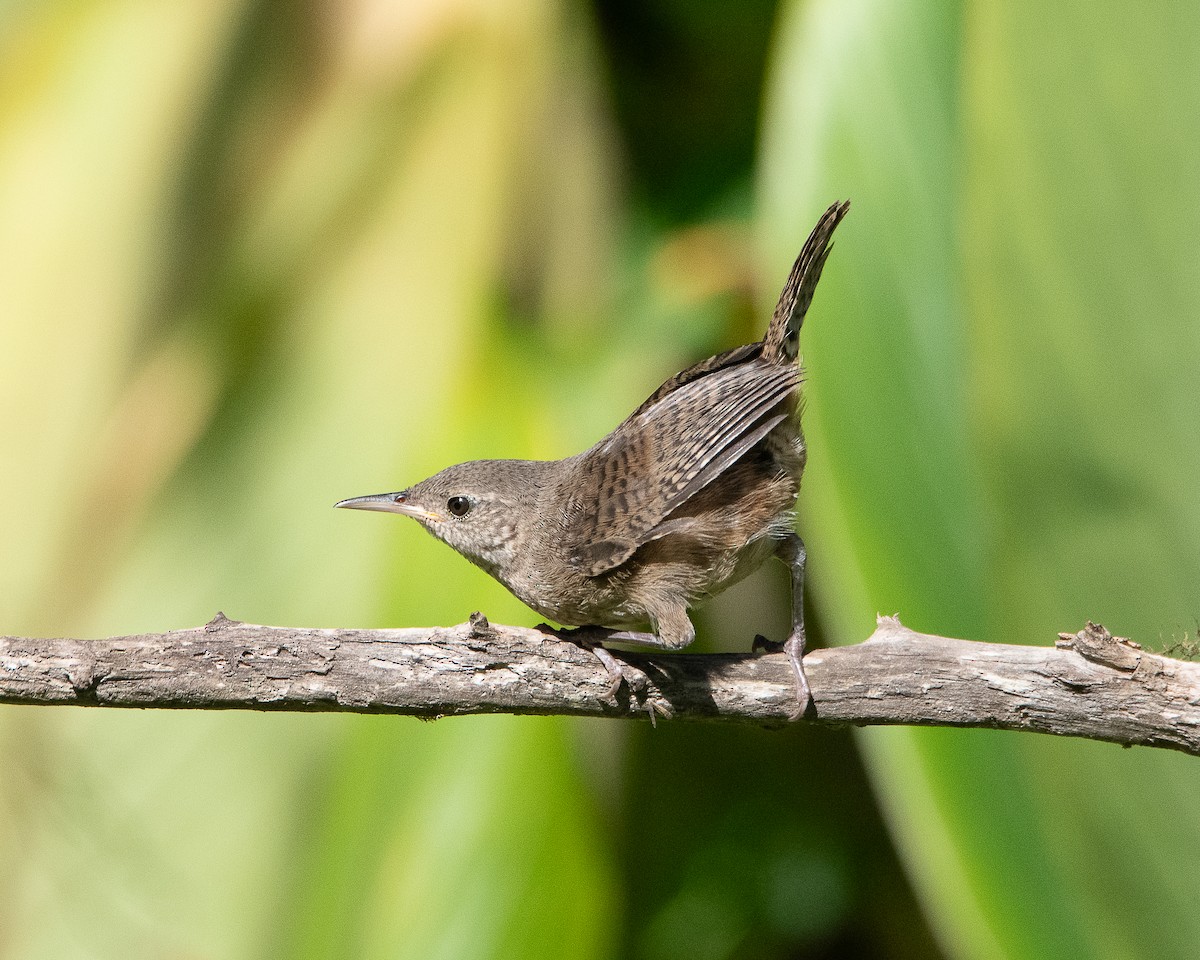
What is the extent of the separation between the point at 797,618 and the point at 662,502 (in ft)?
1.44

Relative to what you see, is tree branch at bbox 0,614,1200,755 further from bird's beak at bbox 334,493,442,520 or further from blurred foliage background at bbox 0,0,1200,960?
bird's beak at bbox 334,493,442,520

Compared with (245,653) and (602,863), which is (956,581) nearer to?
(602,863)

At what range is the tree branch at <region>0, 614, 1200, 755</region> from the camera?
213 centimetres

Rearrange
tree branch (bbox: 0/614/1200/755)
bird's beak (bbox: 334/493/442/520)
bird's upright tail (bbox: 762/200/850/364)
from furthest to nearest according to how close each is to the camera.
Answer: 1. bird's beak (bbox: 334/493/442/520)
2. bird's upright tail (bbox: 762/200/850/364)
3. tree branch (bbox: 0/614/1200/755)

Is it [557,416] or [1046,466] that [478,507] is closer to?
[557,416]

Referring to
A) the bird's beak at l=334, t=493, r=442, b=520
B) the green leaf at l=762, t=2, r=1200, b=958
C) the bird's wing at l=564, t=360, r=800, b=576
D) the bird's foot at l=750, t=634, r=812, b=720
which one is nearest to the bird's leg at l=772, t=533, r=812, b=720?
the bird's foot at l=750, t=634, r=812, b=720

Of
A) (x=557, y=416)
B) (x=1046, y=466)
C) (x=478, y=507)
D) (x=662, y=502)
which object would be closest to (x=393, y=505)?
(x=478, y=507)

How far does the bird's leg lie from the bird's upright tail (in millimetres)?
503

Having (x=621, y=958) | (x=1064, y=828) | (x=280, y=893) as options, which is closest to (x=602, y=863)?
(x=621, y=958)

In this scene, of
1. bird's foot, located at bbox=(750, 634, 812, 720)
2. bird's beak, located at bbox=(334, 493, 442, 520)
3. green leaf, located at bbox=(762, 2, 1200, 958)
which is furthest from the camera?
bird's beak, located at bbox=(334, 493, 442, 520)

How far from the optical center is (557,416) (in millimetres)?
3703

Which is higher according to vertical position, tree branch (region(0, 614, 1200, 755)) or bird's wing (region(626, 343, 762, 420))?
bird's wing (region(626, 343, 762, 420))

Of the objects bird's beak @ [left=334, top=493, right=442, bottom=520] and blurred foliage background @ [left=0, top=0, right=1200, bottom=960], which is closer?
blurred foliage background @ [left=0, top=0, right=1200, bottom=960]

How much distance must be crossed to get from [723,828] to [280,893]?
6.15 ft
